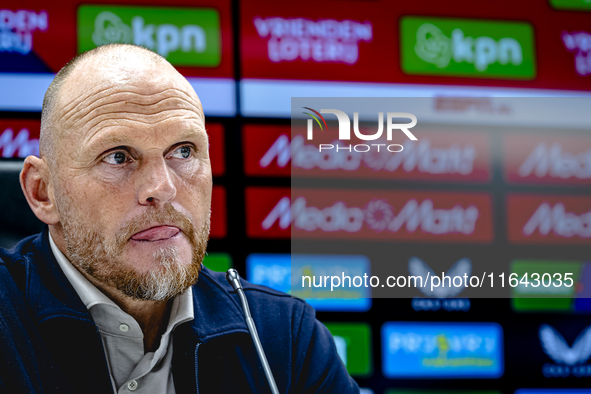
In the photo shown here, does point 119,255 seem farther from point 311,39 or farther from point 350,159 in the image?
point 311,39

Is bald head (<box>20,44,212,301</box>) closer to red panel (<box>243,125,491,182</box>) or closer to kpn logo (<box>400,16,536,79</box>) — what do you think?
red panel (<box>243,125,491,182</box>)

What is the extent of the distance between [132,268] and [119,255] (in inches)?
1.1

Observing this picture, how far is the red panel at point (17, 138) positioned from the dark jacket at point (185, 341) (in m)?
0.83

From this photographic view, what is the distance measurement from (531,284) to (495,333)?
8.7 inches

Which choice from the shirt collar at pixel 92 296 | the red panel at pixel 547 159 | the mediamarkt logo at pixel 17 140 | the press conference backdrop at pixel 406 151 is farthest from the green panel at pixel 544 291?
the mediamarkt logo at pixel 17 140

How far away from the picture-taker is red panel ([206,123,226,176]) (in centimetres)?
184

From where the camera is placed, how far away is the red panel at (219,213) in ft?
5.94

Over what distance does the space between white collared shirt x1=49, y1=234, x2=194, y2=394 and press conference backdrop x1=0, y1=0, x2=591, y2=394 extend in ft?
2.92

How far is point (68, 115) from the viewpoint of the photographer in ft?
2.92

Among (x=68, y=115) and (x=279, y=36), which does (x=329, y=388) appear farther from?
(x=279, y=36)

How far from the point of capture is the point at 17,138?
5.68ft

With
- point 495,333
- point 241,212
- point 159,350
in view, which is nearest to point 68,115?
point 159,350

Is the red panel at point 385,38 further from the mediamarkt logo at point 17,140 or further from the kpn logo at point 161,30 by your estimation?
the mediamarkt logo at point 17,140

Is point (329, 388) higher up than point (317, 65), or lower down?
lower down
